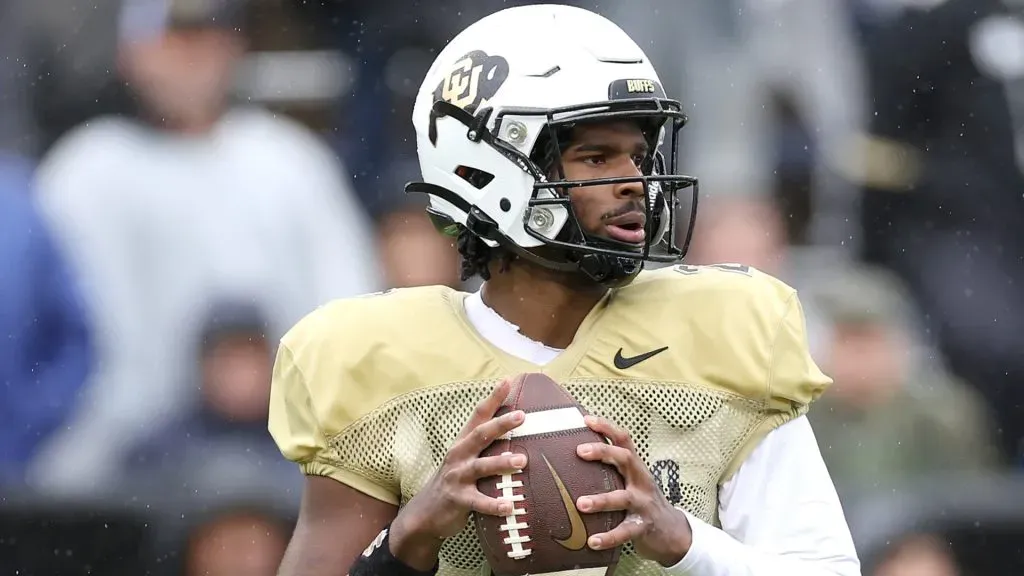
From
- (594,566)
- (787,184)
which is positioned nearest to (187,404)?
(787,184)

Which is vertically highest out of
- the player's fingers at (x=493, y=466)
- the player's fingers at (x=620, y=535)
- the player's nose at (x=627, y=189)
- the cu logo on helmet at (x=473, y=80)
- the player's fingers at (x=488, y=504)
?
the cu logo on helmet at (x=473, y=80)

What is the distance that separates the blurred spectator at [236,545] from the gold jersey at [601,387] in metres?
1.43

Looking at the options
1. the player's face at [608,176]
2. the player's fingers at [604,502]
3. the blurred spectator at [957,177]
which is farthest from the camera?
the blurred spectator at [957,177]

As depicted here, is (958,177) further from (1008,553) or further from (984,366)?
(1008,553)

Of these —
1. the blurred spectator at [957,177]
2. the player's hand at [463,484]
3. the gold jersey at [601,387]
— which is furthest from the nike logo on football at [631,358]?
the blurred spectator at [957,177]

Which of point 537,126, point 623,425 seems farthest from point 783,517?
point 537,126

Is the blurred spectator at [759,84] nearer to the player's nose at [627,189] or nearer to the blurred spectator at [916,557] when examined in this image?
the blurred spectator at [916,557]

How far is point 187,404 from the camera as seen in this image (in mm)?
3406

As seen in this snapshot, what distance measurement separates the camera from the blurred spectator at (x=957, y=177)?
3533 millimetres

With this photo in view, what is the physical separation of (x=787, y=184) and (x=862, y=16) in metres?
0.43

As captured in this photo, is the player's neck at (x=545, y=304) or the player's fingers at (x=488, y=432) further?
the player's neck at (x=545, y=304)

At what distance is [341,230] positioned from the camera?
11.3 ft

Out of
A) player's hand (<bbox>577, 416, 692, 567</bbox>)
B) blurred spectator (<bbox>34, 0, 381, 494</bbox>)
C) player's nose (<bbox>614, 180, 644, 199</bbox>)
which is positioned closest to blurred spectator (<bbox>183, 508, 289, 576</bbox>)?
blurred spectator (<bbox>34, 0, 381, 494</bbox>)

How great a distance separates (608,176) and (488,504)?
18.6 inches
